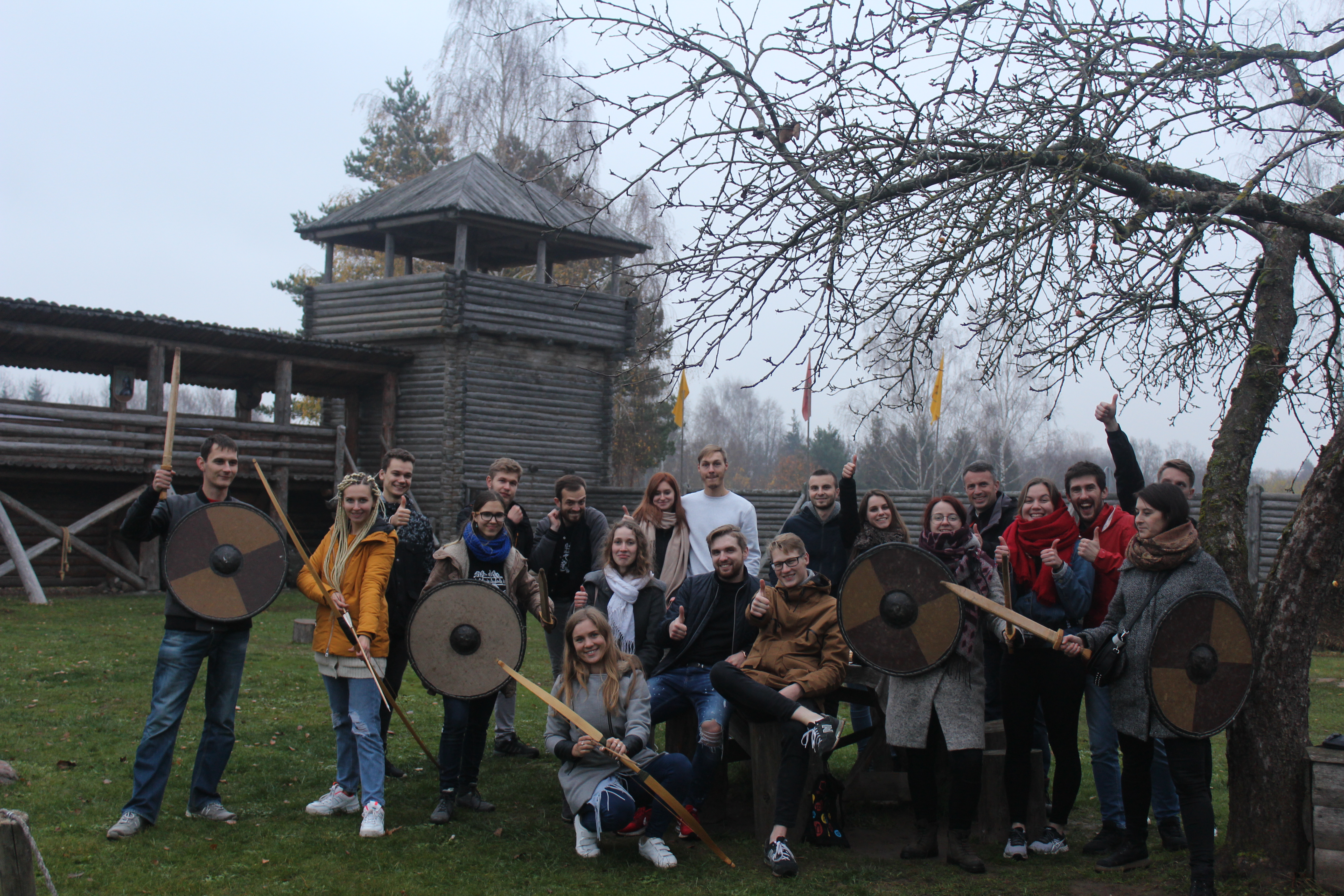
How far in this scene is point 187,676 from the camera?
18.1ft

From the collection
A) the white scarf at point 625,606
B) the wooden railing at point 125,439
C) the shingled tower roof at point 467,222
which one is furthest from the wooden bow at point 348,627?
the shingled tower roof at point 467,222

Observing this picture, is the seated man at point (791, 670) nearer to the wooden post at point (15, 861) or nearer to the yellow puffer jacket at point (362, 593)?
the yellow puffer jacket at point (362, 593)

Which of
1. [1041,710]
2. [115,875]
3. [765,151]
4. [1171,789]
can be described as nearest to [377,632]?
[115,875]

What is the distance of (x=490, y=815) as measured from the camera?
238 inches

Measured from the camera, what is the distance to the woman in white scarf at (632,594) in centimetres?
634

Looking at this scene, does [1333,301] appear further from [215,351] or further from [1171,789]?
[215,351]

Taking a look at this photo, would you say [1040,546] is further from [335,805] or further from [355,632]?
[335,805]

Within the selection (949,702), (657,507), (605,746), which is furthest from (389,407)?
(949,702)

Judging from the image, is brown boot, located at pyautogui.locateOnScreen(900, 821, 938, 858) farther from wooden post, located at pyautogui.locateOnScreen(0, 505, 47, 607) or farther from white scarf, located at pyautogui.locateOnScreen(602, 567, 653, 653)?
wooden post, located at pyautogui.locateOnScreen(0, 505, 47, 607)

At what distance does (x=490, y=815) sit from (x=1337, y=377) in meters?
5.66

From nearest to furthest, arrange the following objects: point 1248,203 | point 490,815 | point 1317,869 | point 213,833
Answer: point 1317,869, point 1248,203, point 213,833, point 490,815

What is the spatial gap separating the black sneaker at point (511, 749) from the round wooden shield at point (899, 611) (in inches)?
124

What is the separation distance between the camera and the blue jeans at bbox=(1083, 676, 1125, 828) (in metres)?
5.58

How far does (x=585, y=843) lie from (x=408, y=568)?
6.94 ft
